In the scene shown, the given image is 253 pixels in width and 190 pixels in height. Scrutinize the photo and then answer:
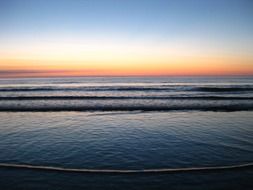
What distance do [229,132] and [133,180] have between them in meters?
5.06

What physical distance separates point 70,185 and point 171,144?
134 inches

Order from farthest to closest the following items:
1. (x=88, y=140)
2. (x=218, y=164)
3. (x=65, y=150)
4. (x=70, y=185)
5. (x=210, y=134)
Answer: (x=210, y=134)
(x=88, y=140)
(x=65, y=150)
(x=218, y=164)
(x=70, y=185)

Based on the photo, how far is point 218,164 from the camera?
172 inches

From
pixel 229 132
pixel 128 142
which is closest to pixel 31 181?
pixel 128 142

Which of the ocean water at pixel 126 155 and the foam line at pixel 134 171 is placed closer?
the ocean water at pixel 126 155

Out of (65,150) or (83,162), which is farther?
(65,150)

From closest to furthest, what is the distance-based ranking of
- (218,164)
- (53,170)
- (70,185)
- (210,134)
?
(70,185)
(53,170)
(218,164)
(210,134)

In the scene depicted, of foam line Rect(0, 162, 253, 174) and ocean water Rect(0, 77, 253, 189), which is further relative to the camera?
foam line Rect(0, 162, 253, 174)

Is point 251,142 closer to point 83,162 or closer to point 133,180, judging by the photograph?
point 133,180

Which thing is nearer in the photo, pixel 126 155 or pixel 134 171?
pixel 134 171

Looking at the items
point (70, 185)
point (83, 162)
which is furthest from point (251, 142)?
point (70, 185)

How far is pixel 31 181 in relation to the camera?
12.1 ft

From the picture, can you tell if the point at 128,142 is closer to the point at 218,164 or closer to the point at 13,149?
the point at 218,164

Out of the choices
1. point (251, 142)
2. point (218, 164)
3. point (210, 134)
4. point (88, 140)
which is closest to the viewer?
point (218, 164)
